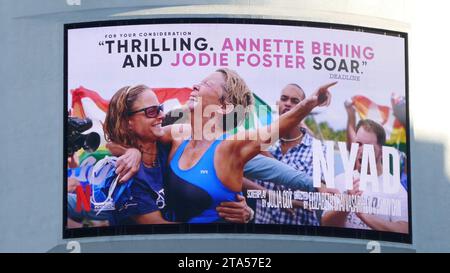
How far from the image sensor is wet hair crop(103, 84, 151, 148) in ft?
284

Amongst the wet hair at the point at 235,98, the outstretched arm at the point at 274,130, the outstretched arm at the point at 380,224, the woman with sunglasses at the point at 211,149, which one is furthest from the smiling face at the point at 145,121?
the outstretched arm at the point at 380,224

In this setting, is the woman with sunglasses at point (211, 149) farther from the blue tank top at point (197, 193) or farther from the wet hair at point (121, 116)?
the wet hair at point (121, 116)

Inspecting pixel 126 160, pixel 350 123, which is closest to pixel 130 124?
pixel 126 160

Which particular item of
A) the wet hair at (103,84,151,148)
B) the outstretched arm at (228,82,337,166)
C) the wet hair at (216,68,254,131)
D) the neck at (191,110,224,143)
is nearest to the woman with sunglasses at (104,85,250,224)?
the wet hair at (103,84,151,148)

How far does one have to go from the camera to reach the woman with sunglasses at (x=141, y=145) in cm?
8612

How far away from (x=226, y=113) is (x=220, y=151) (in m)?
0.98

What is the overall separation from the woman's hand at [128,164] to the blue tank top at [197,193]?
2.98 feet

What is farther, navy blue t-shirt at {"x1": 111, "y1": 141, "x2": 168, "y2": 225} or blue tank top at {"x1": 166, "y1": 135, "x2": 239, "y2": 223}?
navy blue t-shirt at {"x1": 111, "y1": 141, "x2": 168, "y2": 225}

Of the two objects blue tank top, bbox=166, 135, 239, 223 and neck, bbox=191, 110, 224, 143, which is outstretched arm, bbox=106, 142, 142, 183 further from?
neck, bbox=191, 110, 224, 143

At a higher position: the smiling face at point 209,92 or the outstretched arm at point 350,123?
the smiling face at point 209,92

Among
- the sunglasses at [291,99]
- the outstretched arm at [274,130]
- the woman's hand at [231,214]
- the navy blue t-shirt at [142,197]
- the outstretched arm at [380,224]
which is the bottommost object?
the outstretched arm at [380,224]

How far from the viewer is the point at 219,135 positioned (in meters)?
86.4

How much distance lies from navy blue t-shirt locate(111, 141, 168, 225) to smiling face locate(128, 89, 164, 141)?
0.81 metres

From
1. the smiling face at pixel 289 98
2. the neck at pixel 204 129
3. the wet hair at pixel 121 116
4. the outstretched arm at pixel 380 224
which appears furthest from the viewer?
the outstretched arm at pixel 380 224
